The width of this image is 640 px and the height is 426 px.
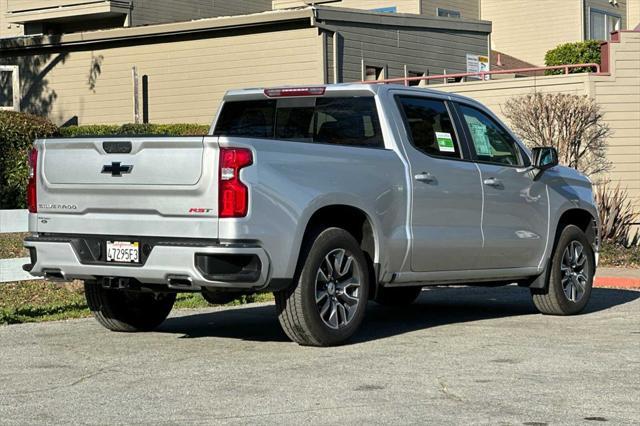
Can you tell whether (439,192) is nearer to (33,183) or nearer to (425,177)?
(425,177)

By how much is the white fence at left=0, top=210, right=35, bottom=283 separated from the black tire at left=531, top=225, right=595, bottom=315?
5048 mm

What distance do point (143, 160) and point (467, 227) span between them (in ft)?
10.1

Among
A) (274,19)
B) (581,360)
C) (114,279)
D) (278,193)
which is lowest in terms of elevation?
(581,360)

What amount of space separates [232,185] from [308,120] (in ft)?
6.83

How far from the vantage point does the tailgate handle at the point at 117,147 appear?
8547mm

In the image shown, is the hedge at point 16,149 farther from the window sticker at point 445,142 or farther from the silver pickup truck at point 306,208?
the window sticker at point 445,142

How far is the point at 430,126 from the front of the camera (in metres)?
10.1

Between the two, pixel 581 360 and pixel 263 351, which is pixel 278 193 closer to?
pixel 263 351

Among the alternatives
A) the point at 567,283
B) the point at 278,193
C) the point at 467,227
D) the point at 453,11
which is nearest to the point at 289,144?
the point at 278,193

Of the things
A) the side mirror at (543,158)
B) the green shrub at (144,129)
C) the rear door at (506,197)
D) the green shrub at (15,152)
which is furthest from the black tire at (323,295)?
the green shrub at (144,129)

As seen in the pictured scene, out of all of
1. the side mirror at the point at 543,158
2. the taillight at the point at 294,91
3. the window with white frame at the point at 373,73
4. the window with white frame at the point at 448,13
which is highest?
the window with white frame at the point at 448,13

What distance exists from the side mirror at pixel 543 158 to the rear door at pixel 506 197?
8cm

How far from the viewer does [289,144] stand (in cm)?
854

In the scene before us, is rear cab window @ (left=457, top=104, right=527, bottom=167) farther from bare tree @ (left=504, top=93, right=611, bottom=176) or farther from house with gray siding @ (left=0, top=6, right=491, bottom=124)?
house with gray siding @ (left=0, top=6, right=491, bottom=124)
